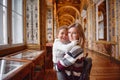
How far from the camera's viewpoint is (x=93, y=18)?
1159cm

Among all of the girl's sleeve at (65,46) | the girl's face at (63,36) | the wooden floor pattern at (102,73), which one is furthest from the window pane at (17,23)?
the girl's sleeve at (65,46)

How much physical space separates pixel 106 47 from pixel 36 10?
15.8ft

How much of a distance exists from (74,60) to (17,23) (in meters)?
3.35

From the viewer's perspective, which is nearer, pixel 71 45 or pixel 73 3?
pixel 71 45

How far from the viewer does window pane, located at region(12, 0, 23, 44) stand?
417cm

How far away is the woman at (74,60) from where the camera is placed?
1.32m

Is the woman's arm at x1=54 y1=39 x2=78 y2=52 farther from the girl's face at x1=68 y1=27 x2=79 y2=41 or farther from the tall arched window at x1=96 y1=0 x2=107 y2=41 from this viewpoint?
the tall arched window at x1=96 y1=0 x2=107 y2=41

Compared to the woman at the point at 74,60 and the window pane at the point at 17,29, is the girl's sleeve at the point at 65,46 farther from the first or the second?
the window pane at the point at 17,29

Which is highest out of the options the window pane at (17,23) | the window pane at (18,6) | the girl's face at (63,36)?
the window pane at (18,6)

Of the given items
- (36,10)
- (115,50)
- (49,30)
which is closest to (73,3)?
(49,30)

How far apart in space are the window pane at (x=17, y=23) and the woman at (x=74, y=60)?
2906mm

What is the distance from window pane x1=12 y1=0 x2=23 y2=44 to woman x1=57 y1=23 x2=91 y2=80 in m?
2.91

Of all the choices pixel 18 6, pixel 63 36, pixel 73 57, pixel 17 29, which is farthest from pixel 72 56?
pixel 18 6

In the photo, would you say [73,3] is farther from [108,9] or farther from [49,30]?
[108,9]
